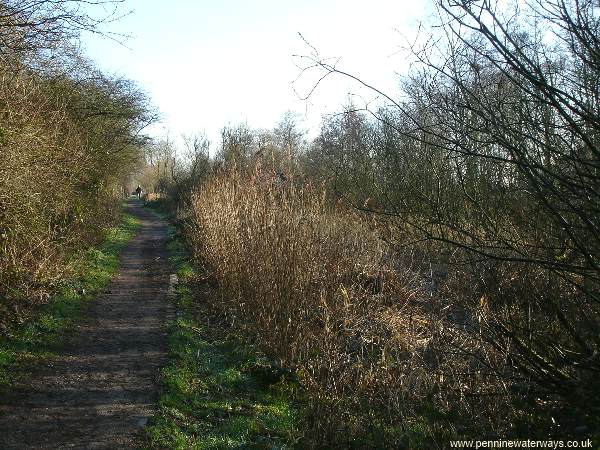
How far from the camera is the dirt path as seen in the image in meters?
5.47

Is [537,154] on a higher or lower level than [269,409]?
higher

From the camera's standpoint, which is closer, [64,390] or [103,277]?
[64,390]

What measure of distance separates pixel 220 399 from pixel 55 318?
3956 millimetres

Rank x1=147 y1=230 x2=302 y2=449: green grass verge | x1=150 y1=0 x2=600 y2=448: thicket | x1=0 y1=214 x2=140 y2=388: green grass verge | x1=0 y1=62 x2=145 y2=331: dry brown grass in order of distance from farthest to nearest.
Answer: x1=0 y1=62 x2=145 y2=331: dry brown grass
x1=0 y1=214 x2=140 y2=388: green grass verge
x1=147 y1=230 x2=302 y2=449: green grass verge
x1=150 y1=0 x2=600 y2=448: thicket

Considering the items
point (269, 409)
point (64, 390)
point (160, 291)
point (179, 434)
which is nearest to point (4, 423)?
point (64, 390)

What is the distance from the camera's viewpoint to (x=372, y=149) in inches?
673

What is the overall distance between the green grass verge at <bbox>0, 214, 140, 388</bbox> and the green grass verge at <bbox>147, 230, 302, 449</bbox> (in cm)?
173

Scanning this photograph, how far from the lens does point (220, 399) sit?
22.4 ft

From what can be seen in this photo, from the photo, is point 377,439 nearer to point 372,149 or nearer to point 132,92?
point 372,149

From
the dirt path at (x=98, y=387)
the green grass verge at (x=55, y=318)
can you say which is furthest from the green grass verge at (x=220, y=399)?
the green grass verge at (x=55, y=318)

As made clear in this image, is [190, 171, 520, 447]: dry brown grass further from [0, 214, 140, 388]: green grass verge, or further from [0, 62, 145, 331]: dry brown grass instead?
[0, 62, 145, 331]: dry brown grass

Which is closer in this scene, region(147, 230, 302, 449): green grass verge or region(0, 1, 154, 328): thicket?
region(147, 230, 302, 449): green grass verge

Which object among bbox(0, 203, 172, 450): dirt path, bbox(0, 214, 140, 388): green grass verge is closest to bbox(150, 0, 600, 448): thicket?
bbox(0, 203, 172, 450): dirt path

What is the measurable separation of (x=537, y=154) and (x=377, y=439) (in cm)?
289
